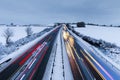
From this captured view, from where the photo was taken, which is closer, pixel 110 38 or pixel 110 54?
pixel 110 54

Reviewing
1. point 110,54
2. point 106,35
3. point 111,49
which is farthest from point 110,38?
point 110,54

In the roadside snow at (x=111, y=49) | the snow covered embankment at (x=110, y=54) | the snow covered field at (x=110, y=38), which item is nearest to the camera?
the snow covered embankment at (x=110, y=54)

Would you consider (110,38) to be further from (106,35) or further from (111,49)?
(111,49)

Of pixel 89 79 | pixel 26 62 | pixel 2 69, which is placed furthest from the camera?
pixel 26 62

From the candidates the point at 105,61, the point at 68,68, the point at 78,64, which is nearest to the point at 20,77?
the point at 68,68

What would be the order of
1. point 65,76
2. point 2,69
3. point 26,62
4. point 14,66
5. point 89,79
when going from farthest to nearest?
1. point 26,62
2. point 14,66
3. point 2,69
4. point 65,76
5. point 89,79

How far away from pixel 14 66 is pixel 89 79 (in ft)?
35.7

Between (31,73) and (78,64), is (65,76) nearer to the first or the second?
(31,73)

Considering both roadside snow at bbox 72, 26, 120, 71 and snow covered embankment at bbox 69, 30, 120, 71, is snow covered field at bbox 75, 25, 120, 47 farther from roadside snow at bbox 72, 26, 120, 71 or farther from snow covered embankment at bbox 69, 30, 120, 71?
snow covered embankment at bbox 69, 30, 120, 71

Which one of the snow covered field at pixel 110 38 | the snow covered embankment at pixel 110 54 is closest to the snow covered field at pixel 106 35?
the snow covered field at pixel 110 38

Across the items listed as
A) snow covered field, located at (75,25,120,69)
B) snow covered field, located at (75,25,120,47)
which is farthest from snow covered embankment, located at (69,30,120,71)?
snow covered field, located at (75,25,120,47)

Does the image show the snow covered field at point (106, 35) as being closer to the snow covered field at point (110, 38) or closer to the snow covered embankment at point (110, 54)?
the snow covered field at point (110, 38)

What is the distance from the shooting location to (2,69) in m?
26.9

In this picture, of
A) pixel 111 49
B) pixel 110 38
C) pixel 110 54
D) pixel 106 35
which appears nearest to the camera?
pixel 110 54
